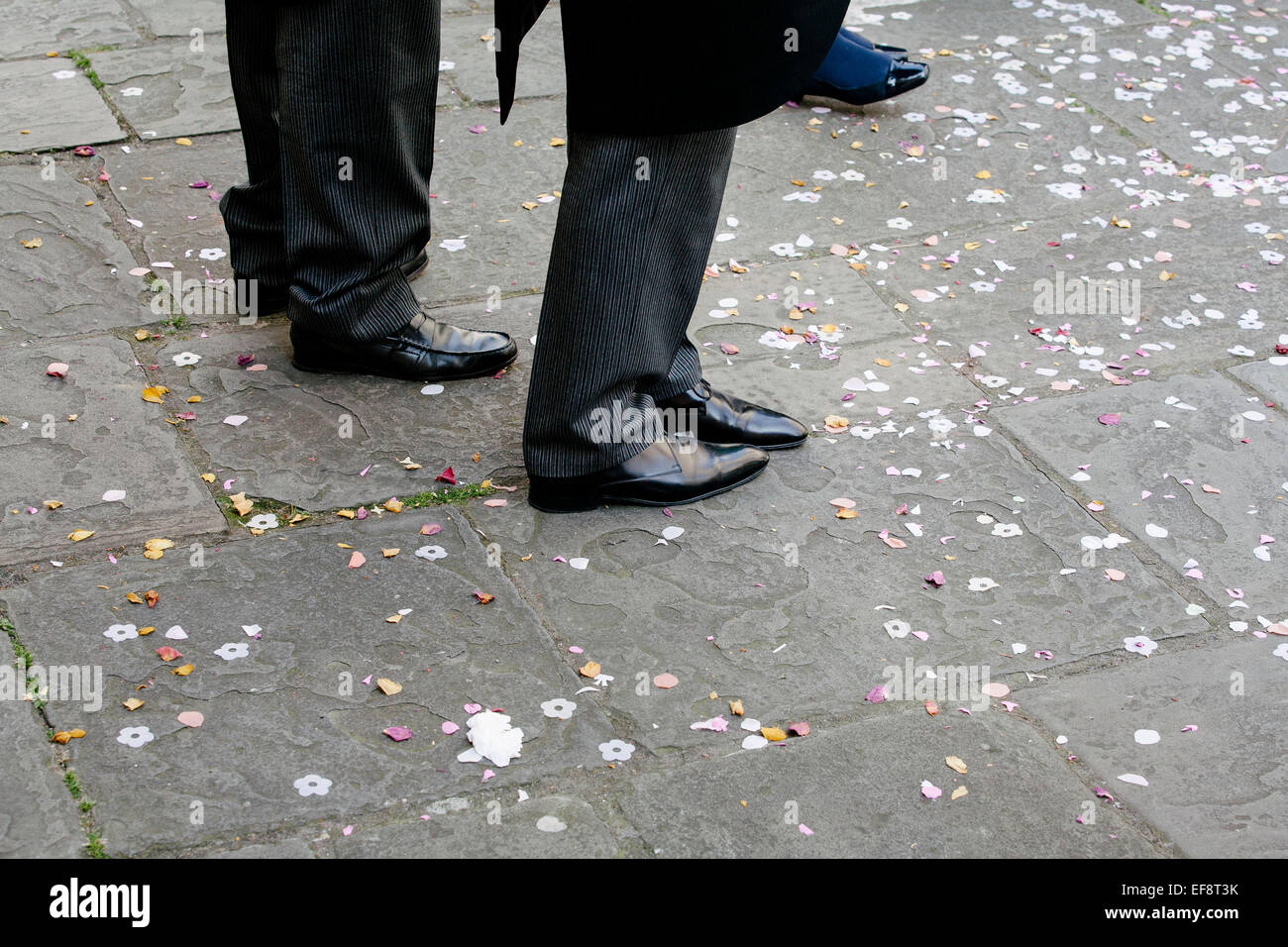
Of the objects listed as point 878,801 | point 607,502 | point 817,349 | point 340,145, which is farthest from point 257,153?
point 878,801

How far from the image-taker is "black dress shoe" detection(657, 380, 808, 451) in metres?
2.60

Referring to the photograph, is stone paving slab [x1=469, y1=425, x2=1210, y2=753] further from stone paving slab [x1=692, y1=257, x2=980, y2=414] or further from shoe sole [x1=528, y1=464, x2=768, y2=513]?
stone paving slab [x1=692, y1=257, x2=980, y2=414]

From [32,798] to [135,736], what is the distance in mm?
163

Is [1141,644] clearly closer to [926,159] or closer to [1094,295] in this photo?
[1094,295]

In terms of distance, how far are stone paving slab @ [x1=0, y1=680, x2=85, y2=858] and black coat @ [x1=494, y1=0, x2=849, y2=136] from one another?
1.27 meters

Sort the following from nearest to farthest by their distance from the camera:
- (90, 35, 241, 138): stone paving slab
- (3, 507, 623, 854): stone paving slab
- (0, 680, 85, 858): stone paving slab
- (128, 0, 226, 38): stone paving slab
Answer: (0, 680, 85, 858): stone paving slab
(3, 507, 623, 854): stone paving slab
(90, 35, 241, 138): stone paving slab
(128, 0, 226, 38): stone paving slab

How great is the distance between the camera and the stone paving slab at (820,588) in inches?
83.0

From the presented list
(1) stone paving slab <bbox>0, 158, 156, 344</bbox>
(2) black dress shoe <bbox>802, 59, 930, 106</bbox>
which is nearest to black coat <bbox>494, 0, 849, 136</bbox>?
(1) stone paving slab <bbox>0, 158, 156, 344</bbox>

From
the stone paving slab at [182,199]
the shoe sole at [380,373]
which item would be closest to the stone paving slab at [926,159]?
the shoe sole at [380,373]

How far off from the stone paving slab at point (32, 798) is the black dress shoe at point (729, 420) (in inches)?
49.8

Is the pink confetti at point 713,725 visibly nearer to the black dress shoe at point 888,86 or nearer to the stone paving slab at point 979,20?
the black dress shoe at point 888,86

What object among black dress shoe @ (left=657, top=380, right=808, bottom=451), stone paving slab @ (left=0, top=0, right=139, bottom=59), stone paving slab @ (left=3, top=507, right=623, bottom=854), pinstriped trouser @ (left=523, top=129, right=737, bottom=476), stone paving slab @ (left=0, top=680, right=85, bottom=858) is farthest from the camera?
stone paving slab @ (left=0, top=0, right=139, bottom=59)

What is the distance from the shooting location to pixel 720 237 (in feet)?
11.3

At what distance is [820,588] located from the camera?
2.31 m
